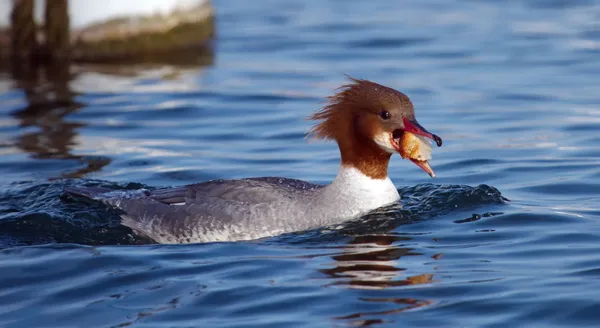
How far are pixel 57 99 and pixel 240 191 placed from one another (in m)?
6.15

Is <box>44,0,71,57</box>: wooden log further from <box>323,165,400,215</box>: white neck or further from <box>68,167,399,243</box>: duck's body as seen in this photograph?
<box>323,165,400,215</box>: white neck

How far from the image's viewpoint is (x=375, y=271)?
659 centimetres

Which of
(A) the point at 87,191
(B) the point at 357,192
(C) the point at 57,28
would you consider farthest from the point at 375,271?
(C) the point at 57,28

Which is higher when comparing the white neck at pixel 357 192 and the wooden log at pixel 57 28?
the wooden log at pixel 57 28

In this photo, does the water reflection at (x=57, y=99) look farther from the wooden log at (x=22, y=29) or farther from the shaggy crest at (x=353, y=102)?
the shaggy crest at (x=353, y=102)

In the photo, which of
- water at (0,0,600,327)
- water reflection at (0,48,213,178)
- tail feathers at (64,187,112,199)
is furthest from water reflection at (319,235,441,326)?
water reflection at (0,48,213,178)

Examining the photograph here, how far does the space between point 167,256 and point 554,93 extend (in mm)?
6848

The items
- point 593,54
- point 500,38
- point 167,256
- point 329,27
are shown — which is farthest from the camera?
point 329,27

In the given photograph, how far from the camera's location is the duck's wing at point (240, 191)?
24.8 ft

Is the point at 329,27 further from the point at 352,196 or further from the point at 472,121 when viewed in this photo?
the point at 352,196

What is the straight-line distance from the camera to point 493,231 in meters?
7.45

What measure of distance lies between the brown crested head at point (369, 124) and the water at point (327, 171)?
17.4 inches

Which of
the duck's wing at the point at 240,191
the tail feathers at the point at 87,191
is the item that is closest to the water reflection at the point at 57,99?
the tail feathers at the point at 87,191

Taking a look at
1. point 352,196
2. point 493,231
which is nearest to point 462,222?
point 493,231
